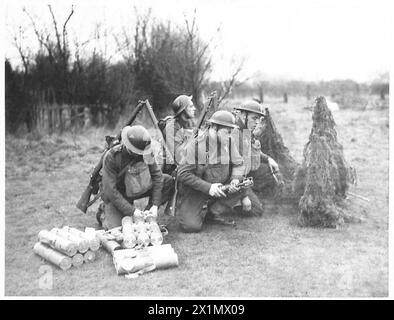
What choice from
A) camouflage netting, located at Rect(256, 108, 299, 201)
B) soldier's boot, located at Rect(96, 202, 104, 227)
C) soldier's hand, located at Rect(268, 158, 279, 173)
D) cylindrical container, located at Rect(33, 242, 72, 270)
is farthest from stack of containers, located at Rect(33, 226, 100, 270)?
camouflage netting, located at Rect(256, 108, 299, 201)

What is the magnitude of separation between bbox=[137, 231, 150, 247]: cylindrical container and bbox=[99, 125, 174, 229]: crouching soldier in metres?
0.43

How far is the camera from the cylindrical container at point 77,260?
16.5 feet

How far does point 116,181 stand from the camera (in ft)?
19.1

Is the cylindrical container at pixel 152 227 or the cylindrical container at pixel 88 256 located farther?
the cylindrical container at pixel 152 227

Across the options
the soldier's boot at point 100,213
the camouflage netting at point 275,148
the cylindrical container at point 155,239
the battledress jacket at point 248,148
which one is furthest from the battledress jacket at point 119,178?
the camouflage netting at point 275,148

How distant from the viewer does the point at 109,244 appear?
5.29 metres

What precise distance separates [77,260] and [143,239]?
0.78m

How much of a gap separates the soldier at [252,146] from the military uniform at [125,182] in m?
1.37

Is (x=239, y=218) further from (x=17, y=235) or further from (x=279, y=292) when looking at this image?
(x=17, y=235)

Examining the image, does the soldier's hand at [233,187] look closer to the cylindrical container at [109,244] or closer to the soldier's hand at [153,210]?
the soldier's hand at [153,210]

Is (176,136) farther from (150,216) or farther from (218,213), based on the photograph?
(150,216)

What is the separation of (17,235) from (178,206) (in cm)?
222

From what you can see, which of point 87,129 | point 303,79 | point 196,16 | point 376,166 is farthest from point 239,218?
point 303,79
